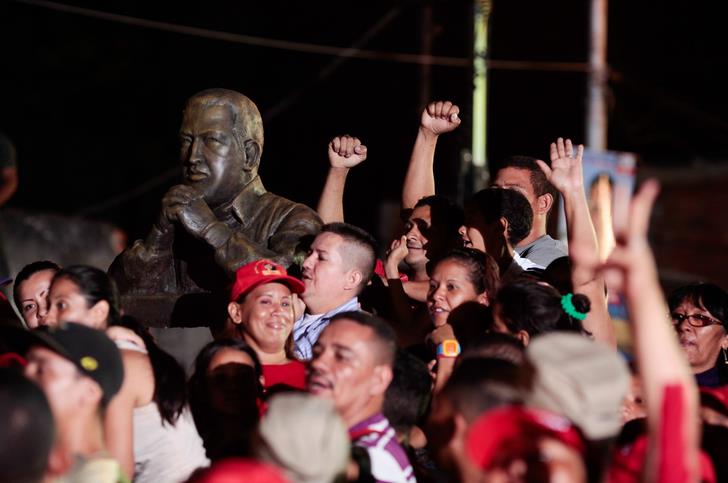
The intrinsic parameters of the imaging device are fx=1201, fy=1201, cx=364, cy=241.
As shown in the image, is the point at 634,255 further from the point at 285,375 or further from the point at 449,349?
the point at 285,375

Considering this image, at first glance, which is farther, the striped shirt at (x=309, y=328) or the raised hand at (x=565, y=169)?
the striped shirt at (x=309, y=328)

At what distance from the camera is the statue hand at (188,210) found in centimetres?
597

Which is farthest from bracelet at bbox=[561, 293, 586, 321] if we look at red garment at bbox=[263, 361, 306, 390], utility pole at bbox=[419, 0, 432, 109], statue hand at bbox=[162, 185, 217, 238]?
utility pole at bbox=[419, 0, 432, 109]

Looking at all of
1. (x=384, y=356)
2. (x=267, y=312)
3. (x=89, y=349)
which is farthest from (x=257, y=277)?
(x=89, y=349)

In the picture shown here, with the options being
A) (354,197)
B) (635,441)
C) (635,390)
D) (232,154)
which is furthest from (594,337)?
(354,197)

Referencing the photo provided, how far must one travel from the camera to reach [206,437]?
5.56m

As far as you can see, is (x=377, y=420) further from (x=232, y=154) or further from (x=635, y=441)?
(x=232, y=154)

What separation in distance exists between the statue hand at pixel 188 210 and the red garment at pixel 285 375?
2.53ft

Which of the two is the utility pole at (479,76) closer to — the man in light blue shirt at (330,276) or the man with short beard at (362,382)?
the man in light blue shirt at (330,276)

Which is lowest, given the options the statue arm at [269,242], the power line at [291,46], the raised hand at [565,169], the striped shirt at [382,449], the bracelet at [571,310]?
the striped shirt at [382,449]

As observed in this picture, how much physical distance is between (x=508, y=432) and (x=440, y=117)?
340cm

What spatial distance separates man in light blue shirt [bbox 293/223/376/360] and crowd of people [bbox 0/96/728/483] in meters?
0.01

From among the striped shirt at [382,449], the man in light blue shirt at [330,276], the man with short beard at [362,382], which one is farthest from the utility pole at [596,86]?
the striped shirt at [382,449]

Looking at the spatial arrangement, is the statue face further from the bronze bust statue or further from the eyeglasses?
the eyeglasses
